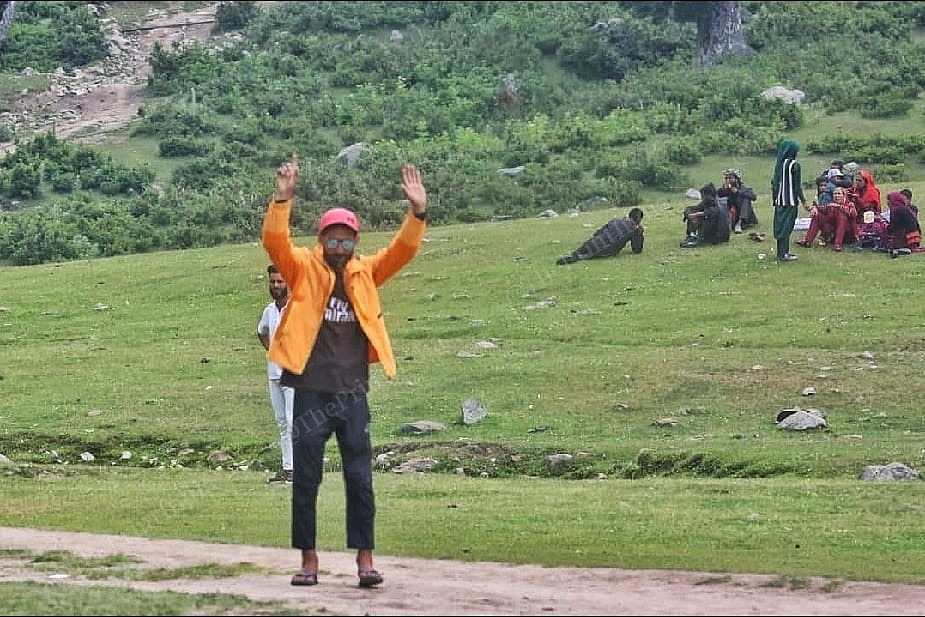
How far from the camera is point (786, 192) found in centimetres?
3062

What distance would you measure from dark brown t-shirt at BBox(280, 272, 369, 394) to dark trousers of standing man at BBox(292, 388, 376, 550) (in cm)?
6

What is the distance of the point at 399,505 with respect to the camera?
52.6ft

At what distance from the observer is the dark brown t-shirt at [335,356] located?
37.3 ft

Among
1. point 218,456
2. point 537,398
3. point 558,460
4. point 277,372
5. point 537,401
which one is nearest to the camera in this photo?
point 277,372

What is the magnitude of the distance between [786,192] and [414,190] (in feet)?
65.2

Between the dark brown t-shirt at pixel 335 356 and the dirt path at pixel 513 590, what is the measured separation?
4.14ft

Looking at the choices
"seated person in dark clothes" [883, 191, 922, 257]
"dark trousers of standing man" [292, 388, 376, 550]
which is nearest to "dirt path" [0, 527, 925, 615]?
"dark trousers of standing man" [292, 388, 376, 550]

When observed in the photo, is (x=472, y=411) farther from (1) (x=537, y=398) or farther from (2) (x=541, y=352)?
(2) (x=541, y=352)

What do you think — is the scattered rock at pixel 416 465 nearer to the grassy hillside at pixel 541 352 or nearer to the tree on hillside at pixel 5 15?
the grassy hillside at pixel 541 352

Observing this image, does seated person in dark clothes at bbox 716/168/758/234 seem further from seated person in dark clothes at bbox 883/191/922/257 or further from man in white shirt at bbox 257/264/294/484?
man in white shirt at bbox 257/264/294/484

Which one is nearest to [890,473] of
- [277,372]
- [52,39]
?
[277,372]

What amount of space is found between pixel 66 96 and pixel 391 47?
448 inches

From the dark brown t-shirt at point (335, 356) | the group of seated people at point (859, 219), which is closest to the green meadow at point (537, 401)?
the group of seated people at point (859, 219)

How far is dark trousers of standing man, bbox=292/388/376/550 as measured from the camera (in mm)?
11359
